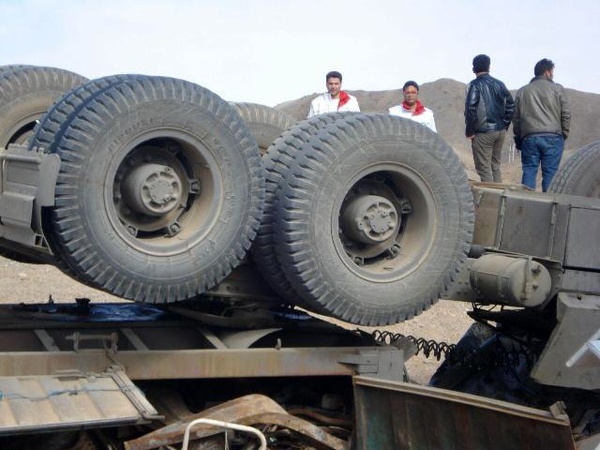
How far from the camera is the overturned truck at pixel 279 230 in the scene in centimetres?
393

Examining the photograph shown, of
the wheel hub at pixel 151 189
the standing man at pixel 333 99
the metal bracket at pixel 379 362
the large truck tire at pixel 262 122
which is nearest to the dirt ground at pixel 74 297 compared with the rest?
the standing man at pixel 333 99

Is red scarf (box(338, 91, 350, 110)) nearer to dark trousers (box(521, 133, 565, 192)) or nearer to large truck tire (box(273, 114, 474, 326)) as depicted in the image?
dark trousers (box(521, 133, 565, 192))

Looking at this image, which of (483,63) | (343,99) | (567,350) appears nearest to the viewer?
(567,350)

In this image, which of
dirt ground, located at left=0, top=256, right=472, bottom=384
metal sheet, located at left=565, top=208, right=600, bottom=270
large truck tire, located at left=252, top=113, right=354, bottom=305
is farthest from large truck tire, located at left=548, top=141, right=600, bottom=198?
dirt ground, located at left=0, top=256, right=472, bottom=384

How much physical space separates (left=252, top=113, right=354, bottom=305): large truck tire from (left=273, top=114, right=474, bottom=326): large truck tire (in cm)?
3

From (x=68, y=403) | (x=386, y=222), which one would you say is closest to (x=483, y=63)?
(x=386, y=222)

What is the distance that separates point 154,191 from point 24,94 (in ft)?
4.27

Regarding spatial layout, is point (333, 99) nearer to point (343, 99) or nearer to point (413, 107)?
point (343, 99)

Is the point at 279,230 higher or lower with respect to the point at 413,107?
lower

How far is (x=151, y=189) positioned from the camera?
4.11 m

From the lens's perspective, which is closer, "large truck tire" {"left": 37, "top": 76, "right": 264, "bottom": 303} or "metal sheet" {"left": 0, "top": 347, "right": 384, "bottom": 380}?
"large truck tire" {"left": 37, "top": 76, "right": 264, "bottom": 303}

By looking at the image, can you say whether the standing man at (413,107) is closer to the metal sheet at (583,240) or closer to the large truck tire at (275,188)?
the metal sheet at (583,240)

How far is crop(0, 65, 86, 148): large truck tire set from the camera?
501 cm

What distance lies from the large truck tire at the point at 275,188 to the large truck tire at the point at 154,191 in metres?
0.16
